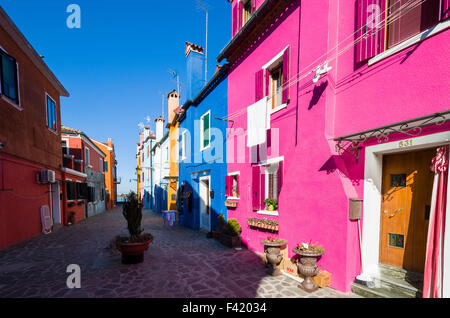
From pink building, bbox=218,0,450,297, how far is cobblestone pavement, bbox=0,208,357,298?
49.4 inches

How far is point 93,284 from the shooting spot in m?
4.46

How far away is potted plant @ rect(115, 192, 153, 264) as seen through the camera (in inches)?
221

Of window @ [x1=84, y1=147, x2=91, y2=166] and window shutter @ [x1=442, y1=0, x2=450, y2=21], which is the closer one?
window shutter @ [x1=442, y1=0, x2=450, y2=21]

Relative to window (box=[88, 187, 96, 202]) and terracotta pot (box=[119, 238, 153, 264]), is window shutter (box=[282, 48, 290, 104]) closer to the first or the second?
terracotta pot (box=[119, 238, 153, 264])

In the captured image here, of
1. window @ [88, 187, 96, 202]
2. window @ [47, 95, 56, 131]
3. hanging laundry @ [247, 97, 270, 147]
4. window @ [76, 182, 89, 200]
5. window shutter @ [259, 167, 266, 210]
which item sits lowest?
window @ [88, 187, 96, 202]

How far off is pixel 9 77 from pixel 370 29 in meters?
11.7

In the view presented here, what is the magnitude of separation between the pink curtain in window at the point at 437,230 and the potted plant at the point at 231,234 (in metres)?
5.06

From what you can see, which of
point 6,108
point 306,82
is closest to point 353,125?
point 306,82

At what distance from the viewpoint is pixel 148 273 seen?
16.6ft

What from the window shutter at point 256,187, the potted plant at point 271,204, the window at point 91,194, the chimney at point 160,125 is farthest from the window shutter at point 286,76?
the window at point 91,194

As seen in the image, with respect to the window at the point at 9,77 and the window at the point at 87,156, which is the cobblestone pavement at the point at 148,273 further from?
the window at the point at 87,156

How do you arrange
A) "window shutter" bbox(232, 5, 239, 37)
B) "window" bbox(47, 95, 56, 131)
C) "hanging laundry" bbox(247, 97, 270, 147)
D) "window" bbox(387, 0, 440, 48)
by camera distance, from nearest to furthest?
"window" bbox(387, 0, 440, 48)
"hanging laundry" bbox(247, 97, 270, 147)
"window shutter" bbox(232, 5, 239, 37)
"window" bbox(47, 95, 56, 131)

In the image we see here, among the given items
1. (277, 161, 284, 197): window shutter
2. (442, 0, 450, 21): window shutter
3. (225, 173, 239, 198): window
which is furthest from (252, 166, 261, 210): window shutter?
(442, 0, 450, 21): window shutter

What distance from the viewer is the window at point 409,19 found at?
10.6ft
